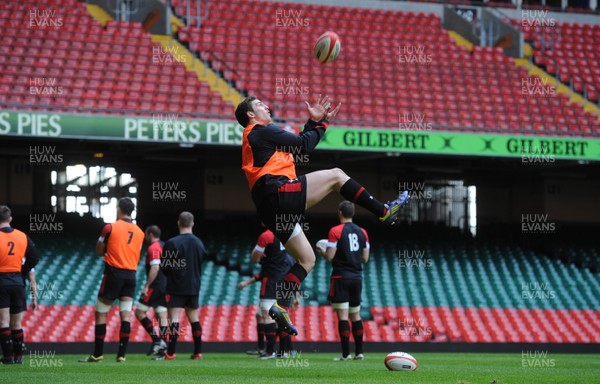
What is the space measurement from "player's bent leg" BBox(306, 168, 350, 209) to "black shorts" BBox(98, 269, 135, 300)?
489 cm

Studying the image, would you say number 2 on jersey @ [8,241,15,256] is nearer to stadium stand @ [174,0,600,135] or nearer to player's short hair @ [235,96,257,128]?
player's short hair @ [235,96,257,128]

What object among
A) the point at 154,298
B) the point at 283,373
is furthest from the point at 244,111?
the point at 154,298

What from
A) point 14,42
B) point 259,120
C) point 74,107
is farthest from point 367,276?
point 259,120

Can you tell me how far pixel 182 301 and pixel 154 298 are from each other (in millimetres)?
1454

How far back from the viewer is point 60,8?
25797 millimetres

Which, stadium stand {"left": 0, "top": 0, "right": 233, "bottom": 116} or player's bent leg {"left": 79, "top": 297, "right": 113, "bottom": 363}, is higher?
stadium stand {"left": 0, "top": 0, "right": 233, "bottom": 116}

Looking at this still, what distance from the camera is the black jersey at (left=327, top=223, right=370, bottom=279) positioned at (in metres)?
13.7

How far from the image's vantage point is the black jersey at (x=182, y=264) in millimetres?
13977

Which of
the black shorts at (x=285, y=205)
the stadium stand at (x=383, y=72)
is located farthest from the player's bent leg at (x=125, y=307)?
the stadium stand at (x=383, y=72)

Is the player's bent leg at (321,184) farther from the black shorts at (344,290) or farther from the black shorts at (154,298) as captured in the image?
the black shorts at (154,298)

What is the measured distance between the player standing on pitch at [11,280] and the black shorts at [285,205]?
495 cm

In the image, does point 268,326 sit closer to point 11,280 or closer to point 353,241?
point 353,241

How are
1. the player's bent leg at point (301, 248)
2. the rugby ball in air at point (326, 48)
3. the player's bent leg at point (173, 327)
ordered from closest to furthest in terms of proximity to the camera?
the player's bent leg at point (301, 248) → the rugby ball in air at point (326, 48) → the player's bent leg at point (173, 327)

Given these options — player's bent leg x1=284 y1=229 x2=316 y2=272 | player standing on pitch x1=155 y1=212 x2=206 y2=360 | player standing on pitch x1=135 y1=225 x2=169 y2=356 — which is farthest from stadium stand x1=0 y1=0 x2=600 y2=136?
player's bent leg x1=284 y1=229 x2=316 y2=272
